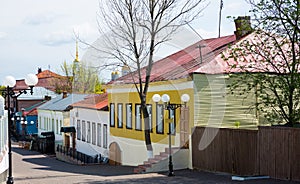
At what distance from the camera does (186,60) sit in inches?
1071

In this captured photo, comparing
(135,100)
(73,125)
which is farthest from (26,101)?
(135,100)

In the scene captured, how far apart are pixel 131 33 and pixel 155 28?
1.16m

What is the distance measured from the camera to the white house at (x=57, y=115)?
4751 centimetres

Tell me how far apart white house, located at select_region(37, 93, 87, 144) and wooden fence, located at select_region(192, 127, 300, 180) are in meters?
27.0

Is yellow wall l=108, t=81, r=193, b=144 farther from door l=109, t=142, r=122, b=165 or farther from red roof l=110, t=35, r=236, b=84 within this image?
door l=109, t=142, r=122, b=165

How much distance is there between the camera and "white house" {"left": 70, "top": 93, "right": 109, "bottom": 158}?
1383 inches

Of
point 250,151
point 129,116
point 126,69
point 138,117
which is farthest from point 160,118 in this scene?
point 250,151

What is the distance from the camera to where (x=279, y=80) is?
1748 cm

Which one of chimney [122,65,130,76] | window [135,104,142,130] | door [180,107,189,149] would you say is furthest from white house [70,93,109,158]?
door [180,107,189,149]

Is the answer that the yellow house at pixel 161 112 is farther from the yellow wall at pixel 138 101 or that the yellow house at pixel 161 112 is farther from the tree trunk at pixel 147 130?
the tree trunk at pixel 147 130

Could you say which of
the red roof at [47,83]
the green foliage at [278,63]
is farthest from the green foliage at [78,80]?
the green foliage at [278,63]

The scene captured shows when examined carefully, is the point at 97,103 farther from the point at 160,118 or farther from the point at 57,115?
the point at 57,115

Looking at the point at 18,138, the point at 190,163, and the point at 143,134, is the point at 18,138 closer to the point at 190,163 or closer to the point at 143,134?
the point at 143,134

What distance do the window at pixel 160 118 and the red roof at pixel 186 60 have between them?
4.58 ft
